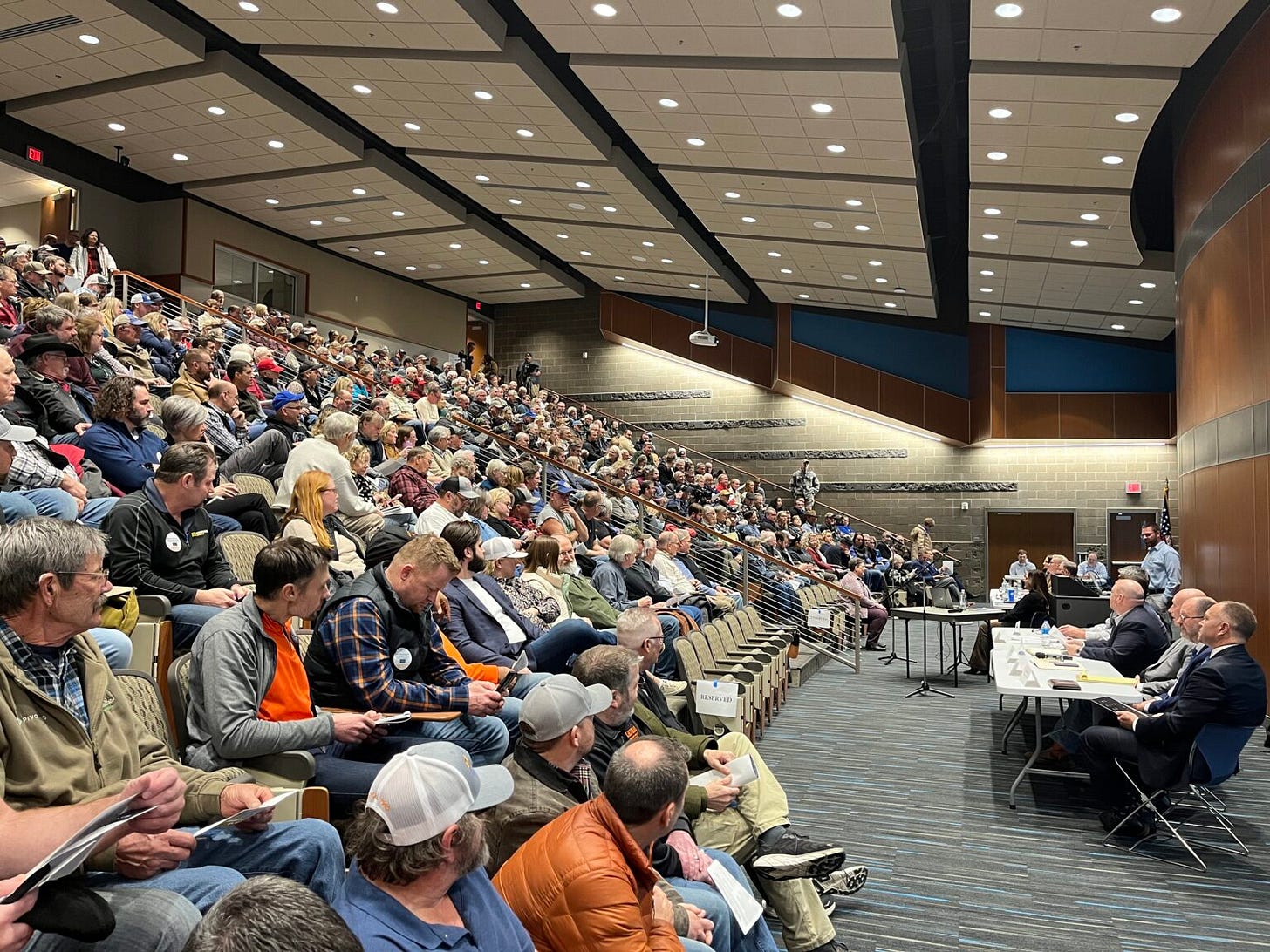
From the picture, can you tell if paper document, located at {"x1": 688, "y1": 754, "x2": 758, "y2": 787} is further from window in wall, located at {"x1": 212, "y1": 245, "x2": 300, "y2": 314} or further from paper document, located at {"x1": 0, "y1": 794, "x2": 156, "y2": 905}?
window in wall, located at {"x1": 212, "y1": 245, "x2": 300, "y2": 314}

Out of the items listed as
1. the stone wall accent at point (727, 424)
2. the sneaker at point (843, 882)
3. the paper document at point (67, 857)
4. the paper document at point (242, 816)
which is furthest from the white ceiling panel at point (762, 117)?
the stone wall accent at point (727, 424)

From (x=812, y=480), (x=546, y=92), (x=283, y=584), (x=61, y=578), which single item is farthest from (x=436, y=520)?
(x=812, y=480)

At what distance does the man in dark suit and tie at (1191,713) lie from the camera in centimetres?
454

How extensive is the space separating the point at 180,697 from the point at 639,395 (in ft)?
63.7

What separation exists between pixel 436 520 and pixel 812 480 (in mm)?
14830

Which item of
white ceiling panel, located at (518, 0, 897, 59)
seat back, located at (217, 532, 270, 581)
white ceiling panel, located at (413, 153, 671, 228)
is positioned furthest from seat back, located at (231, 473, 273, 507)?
white ceiling panel, located at (413, 153, 671, 228)

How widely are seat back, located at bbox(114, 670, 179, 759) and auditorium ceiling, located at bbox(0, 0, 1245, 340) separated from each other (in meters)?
6.87

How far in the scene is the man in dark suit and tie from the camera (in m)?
4.54

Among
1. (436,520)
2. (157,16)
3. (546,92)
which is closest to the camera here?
(436,520)

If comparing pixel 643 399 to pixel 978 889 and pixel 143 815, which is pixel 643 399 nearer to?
pixel 978 889

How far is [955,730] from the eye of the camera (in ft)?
23.8

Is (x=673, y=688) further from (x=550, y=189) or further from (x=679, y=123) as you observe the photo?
(x=550, y=189)

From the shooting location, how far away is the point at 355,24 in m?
8.98

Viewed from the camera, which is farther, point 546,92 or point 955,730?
point 546,92
